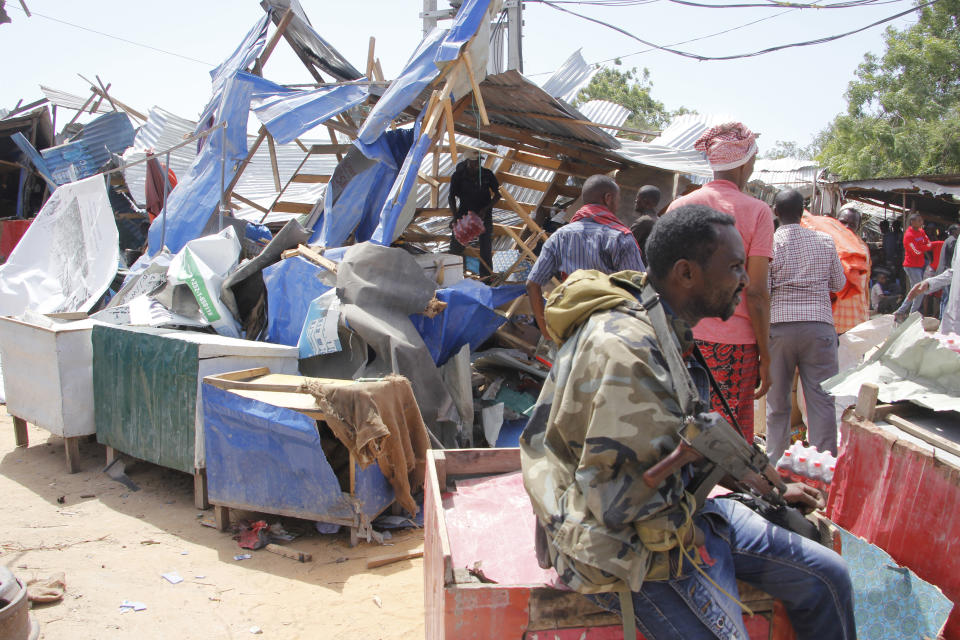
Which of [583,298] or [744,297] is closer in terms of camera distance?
[583,298]

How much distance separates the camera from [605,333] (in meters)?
1.59

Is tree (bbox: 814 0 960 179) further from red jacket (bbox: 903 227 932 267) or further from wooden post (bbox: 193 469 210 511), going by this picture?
wooden post (bbox: 193 469 210 511)

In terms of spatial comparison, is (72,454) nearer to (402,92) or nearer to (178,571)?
(178,571)

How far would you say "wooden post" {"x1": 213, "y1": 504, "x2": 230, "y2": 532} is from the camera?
13.8 ft

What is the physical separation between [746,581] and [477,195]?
19.1ft

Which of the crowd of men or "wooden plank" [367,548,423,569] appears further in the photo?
"wooden plank" [367,548,423,569]

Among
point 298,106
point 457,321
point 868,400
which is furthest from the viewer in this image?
point 298,106

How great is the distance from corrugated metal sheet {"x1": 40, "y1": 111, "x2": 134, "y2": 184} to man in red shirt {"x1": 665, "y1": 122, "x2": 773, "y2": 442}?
1338 centimetres

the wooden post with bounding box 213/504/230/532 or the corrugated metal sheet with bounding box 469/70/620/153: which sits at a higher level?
the corrugated metal sheet with bounding box 469/70/620/153

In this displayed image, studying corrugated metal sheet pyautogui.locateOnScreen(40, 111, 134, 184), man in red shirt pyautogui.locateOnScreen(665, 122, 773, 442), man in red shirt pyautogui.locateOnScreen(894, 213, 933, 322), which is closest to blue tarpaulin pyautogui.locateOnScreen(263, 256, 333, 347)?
man in red shirt pyautogui.locateOnScreen(665, 122, 773, 442)

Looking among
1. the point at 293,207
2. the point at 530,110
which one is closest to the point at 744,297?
the point at 530,110

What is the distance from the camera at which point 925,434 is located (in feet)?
7.21

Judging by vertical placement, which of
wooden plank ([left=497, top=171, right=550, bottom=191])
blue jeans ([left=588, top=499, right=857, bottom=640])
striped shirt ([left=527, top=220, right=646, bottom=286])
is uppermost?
wooden plank ([left=497, top=171, right=550, bottom=191])

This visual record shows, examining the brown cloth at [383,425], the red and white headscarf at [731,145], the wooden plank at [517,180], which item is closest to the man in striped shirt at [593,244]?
the red and white headscarf at [731,145]
